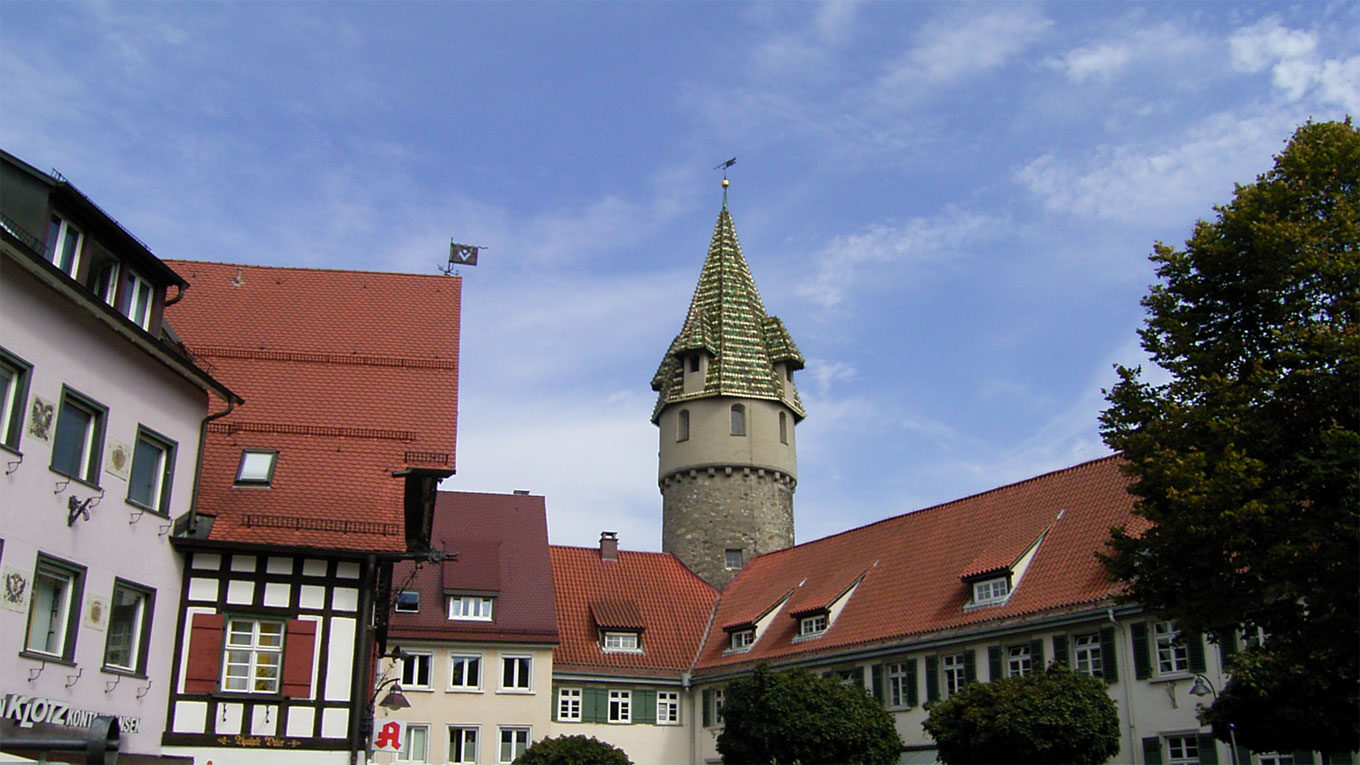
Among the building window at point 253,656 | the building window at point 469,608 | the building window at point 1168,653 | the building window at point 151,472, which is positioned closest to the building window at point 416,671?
the building window at point 469,608

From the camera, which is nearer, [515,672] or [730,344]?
[515,672]

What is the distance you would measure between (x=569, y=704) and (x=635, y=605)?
4.70 metres

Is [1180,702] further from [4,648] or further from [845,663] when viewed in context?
[4,648]

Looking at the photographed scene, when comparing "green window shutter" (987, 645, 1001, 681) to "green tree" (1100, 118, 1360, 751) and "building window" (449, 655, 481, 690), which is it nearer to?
"green tree" (1100, 118, 1360, 751)

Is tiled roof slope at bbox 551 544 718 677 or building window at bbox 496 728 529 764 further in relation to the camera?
tiled roof slope at bbox 551 544 718 677

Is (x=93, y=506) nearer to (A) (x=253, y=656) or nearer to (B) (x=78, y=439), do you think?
(B) (x=78, y=439)

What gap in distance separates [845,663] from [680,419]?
1731 centimetres

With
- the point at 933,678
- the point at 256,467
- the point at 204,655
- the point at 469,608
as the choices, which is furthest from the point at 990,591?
the point at 204,655

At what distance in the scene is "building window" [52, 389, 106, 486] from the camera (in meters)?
18.1

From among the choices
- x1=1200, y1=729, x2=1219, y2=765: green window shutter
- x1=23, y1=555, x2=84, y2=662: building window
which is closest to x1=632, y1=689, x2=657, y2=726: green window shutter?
x1=1200, y1=729, x2=1219, y2=765: green window shutter

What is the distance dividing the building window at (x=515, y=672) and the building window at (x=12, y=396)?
27.6 m

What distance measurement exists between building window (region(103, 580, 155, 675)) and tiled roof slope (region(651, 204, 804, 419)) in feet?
118

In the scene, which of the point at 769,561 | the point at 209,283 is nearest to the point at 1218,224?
the point at 209,283

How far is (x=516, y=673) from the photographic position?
43.3m
